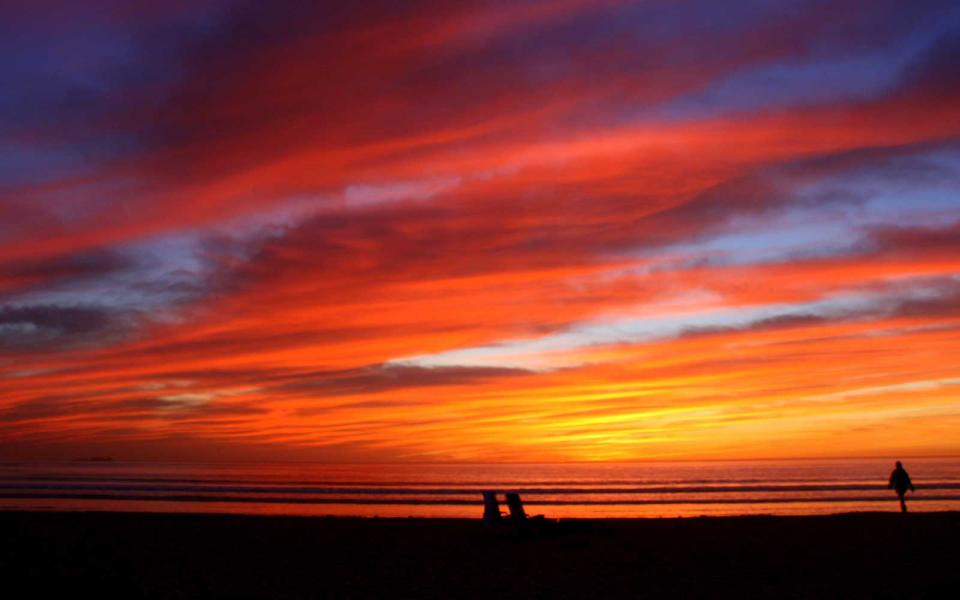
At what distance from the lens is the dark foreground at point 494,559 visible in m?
12.4

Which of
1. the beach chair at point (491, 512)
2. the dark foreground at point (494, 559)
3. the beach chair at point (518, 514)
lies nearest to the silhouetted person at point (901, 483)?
the dark foreground at point (494, 559)

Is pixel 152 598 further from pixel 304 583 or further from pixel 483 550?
pixel 483 550

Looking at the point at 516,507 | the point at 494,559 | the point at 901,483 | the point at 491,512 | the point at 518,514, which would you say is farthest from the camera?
the point at 901,483

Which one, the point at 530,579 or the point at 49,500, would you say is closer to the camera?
the point at 530,579

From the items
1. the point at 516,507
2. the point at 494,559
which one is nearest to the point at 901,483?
the point at 516,507

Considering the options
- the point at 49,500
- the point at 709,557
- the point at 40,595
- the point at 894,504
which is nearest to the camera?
the point at 40,595

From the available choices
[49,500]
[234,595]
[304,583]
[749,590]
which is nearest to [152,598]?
[234,595]

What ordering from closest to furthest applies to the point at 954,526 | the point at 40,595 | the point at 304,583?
the point at 40,595 → the point at 304,583 → the point at 954,526

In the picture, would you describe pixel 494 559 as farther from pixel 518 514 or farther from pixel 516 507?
pixel 516 507

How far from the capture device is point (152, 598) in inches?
458

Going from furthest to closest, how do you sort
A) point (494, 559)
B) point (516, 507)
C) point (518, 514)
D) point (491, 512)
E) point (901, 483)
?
point (901, 483), point (491, 512), point (516, 507), point (518, 514), point (494, 559)

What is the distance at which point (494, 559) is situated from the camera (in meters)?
15.8

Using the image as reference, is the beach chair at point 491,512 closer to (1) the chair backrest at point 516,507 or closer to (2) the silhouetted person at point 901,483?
(1) the chair backrest at point 516,507

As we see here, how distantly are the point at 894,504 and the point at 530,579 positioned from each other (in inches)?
1180
